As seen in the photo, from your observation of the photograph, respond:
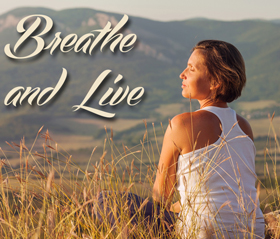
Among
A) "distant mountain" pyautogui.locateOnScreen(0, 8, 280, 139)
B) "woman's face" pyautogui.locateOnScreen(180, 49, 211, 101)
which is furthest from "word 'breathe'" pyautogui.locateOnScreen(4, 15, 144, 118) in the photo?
"distant mountain" pyautogui.locateOnScreen(0, 8, 280, 139)

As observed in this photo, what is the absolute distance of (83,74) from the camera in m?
53.3

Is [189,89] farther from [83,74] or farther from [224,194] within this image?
[83,74]

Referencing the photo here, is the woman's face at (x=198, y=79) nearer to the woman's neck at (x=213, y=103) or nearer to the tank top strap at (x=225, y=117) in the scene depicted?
the woman's neck at (x=213, y=103)

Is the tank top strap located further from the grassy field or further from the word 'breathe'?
the word 'breathe'

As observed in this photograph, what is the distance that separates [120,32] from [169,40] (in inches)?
2179

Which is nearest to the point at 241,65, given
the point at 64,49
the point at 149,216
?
the point at 149,216

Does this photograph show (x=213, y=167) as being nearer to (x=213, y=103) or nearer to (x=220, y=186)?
(x=220, y=186)

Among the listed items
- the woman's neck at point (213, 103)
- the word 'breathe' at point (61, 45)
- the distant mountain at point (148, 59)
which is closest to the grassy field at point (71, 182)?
the woman's neck at point (213, 103)

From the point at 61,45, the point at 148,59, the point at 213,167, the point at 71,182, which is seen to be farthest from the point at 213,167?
the point at 148,59

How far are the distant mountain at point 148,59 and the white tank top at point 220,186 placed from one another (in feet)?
140

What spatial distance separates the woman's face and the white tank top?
0.55 ft

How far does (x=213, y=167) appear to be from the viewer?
1.43 meters

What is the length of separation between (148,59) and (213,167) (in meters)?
56.5

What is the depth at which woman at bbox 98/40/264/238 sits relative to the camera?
1417 millimetres
